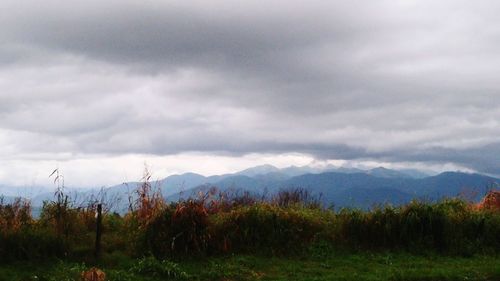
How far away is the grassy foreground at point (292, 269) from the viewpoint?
11781 millimetres

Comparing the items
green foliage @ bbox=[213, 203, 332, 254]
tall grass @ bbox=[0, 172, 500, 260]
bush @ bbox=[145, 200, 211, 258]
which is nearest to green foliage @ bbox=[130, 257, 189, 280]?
tall grass @ bbox=[0, 172, 500, 260]

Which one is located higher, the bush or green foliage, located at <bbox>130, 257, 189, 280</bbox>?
the bush

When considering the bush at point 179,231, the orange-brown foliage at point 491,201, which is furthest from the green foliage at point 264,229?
the orange-brown foliage at point 491,201

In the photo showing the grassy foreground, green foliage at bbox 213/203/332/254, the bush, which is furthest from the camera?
green foliage at bbox 213/203/332/254

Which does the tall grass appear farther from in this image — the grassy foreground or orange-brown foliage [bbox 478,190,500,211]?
A: orange-brown foliage [bbox 478,190,500,211]

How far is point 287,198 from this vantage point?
20.2 m

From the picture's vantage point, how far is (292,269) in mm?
13016

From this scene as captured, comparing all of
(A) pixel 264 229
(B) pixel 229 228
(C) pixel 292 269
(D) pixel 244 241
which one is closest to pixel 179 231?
(B) pixel 229 228

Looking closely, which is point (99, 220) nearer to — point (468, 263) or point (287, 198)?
point (287, 198)

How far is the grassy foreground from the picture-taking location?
11781 mm

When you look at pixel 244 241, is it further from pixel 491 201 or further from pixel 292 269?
pixel 491 201

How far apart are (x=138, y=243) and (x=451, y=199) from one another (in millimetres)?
11253

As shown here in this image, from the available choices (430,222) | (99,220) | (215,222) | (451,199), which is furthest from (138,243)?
(451,199)

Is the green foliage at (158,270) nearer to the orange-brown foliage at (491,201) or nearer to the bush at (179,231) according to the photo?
the bush at (179,231)
